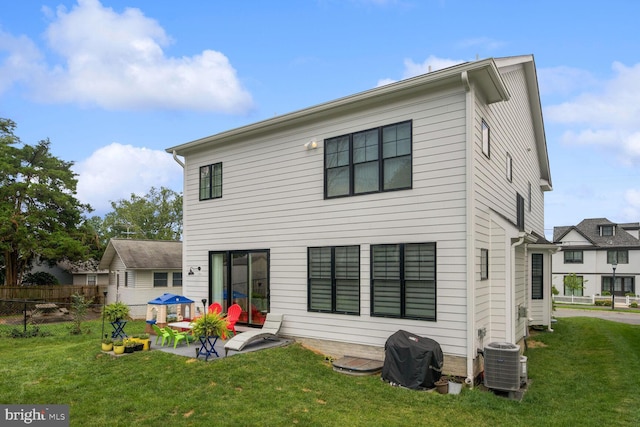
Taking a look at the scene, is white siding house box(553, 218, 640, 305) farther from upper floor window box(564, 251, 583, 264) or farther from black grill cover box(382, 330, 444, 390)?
black grill cover box(382, 330, 444, 390)

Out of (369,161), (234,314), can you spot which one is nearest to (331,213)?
(369,161)

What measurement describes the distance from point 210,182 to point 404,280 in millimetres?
6979

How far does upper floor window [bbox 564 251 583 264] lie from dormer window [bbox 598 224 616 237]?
112 inches

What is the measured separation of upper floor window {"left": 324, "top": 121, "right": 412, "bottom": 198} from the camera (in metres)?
8.94

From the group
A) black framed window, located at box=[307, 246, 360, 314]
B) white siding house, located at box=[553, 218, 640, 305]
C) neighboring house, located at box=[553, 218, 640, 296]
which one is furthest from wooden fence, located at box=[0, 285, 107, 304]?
neighboring house, located at box=[553, 218, 640, 296]

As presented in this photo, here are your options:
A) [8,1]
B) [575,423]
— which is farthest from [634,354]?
[8,1]

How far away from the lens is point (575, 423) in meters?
6.23

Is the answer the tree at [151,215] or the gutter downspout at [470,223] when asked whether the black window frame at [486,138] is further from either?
the tree at [151,215]

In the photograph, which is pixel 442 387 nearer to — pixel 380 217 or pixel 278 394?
pixel 278 394

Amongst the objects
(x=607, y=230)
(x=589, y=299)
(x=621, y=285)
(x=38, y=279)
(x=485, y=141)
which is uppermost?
(x=485, y=141)

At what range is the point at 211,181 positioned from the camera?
1289cm

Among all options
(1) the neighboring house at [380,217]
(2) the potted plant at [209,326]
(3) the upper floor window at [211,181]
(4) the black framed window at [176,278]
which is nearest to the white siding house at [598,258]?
(4) the black framed window at [176,278]

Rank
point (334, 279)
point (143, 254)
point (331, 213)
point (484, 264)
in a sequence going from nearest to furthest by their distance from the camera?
point (484, 264), point (334, 279), point (331, 213), point (143, 254)

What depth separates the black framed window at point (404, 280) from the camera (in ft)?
27.5
